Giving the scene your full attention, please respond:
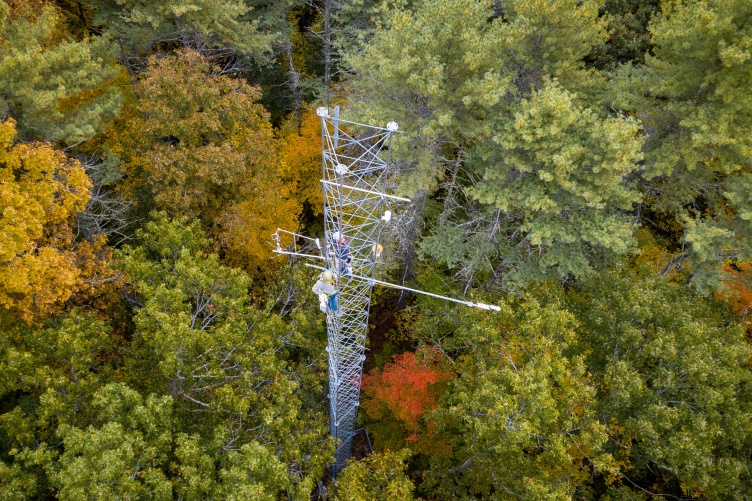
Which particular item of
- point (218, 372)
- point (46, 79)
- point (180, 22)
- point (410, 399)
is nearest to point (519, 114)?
point (410, 399)

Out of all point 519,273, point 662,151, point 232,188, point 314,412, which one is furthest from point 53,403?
point 662,151

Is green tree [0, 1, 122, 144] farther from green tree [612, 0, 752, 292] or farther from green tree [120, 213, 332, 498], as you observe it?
green tree [612, 0, 752, 292]

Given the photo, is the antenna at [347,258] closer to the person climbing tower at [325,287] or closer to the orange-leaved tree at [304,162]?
the person climbing tower at [325,287]

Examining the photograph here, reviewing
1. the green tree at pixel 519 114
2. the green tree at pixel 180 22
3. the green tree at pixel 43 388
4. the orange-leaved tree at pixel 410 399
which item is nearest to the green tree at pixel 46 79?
the green tree at pixel 180 22

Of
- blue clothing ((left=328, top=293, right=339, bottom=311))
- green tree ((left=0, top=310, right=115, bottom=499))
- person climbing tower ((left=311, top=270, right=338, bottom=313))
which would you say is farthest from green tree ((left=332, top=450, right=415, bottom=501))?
green tree ((left=0, top=310, right=115, bottom=499))

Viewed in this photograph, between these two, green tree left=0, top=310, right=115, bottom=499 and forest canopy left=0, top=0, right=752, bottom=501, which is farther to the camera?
forest canopy left=0, top=0, right=752, bottom=501
